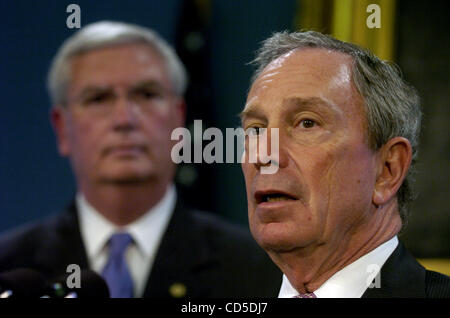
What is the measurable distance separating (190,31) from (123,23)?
0.79 ft

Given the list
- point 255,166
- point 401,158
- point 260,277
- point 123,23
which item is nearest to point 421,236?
point 260,277

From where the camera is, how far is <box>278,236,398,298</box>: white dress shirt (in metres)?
1.55

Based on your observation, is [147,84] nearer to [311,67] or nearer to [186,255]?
[186,255]

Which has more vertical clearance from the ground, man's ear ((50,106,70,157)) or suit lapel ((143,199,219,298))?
man's ear ((50,106,70,157))

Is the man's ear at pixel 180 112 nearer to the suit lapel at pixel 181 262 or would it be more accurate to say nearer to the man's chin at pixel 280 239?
the suit lapel at pixel 181 262

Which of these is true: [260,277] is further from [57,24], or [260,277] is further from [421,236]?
[57,24]

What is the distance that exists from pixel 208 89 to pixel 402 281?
1.11 m

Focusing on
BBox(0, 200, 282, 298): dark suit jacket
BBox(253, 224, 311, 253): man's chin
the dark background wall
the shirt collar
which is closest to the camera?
BBox(253, 224, 311, 253): man's chin

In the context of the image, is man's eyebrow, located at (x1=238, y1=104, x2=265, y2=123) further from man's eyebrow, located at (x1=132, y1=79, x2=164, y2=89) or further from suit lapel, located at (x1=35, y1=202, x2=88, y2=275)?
suit lapel, located at (x1=35, y1=202, x2=88, y2=275)

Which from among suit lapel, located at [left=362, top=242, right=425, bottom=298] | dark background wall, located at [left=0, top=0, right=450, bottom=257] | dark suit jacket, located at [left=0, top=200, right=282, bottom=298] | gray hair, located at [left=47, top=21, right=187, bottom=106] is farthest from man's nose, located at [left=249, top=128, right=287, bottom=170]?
gray hair, located at [left=47, top=21, right=187, bottom=106]

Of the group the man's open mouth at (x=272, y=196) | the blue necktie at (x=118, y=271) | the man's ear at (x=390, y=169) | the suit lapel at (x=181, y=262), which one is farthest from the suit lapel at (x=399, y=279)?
the blue necktie at (x=118, y=271)

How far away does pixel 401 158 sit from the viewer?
157 centimetres

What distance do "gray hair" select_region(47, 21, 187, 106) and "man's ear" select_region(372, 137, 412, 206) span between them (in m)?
1.07

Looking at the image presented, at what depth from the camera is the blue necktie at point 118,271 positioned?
2242mm
